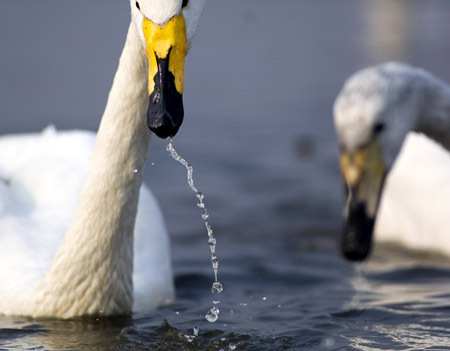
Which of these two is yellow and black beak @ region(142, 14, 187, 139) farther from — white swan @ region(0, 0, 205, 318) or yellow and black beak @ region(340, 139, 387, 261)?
yellow and black beak @ region(340, 139, 387, 261)

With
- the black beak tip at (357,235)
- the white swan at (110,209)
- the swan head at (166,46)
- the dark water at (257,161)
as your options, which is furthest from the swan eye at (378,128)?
the swan head at (166,46)

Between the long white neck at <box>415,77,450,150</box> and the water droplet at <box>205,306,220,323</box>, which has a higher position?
the long white neck at <box>415,77,450,150</box>

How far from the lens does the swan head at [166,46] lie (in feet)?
13.2

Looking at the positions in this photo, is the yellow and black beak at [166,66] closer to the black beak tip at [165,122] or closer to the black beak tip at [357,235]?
the black beak tip at [165,122]

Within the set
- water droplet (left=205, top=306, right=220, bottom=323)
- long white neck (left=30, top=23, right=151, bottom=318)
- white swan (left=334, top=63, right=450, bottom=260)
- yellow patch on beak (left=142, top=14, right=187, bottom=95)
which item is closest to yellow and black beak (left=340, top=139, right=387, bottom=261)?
white swan (left=334, top=63, right=450, bottom=260)

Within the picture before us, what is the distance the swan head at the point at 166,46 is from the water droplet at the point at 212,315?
1633mm

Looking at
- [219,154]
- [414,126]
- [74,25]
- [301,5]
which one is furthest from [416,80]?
[301,5]

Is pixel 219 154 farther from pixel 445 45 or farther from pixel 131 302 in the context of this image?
pixel 445 45

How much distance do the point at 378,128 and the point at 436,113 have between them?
0.64m

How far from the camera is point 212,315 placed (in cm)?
543

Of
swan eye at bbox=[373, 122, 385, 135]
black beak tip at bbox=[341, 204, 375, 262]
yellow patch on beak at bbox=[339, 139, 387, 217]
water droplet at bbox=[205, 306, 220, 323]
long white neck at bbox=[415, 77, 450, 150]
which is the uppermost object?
long white neck at bbox=[415, 77, 450, 150]

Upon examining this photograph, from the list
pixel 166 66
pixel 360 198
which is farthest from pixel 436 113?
pixel 166 66

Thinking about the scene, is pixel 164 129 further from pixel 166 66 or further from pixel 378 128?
pixel 378 128

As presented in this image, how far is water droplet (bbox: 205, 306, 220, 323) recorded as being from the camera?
17.5 ft
